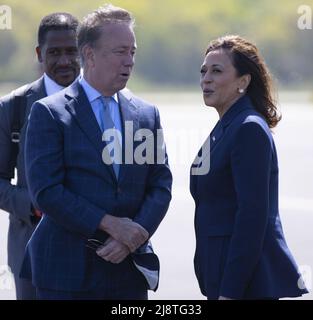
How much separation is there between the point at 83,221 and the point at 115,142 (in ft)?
1.29

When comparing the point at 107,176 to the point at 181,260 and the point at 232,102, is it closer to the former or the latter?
the point at 232,102

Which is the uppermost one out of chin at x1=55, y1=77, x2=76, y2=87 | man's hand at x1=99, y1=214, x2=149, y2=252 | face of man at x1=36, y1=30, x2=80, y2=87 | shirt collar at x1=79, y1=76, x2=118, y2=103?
face of man at x1=36, y1=30, x2=80, y2=87

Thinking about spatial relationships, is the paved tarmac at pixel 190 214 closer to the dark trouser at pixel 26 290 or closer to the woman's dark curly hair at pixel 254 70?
the dark trouser at pixel 26 290

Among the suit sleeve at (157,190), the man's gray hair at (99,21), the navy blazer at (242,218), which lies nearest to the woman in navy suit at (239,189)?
the navy blazer at (242,218)

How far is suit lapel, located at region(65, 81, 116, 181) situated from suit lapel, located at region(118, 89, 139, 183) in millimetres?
65

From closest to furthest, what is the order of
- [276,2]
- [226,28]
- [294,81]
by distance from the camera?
[294,81], [226,28], [276,2]

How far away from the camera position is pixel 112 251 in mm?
4680

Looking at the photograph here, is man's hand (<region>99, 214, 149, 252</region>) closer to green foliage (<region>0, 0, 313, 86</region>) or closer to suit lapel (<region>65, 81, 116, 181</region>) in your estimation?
suit lapel (<region>65, 81, 116, 181</region>)

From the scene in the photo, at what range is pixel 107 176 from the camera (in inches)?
186

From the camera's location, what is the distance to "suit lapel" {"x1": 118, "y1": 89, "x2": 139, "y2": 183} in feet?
15.6

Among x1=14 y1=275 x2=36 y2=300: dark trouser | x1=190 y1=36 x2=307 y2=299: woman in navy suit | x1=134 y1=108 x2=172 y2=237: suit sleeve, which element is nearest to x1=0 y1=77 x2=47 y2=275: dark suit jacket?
x1=14 y1=275 x2=36 y2=300: dark trouser

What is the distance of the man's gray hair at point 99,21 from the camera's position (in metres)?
4.85

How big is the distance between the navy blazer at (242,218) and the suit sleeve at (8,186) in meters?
1.04
